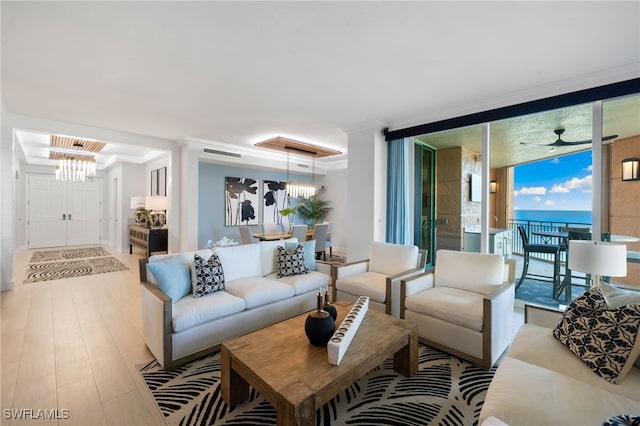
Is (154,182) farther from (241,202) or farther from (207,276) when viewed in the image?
(207,276)

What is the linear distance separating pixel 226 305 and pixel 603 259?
313cm

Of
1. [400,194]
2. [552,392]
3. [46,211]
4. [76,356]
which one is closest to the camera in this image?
[552,392]

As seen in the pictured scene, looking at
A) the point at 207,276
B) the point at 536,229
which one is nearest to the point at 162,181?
the point at 207,276

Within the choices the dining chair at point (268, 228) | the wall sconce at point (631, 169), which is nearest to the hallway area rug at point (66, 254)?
the dining chair at point (268, 228)

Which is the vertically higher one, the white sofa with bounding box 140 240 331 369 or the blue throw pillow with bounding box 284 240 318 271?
the blue throw pillow with bounding box 284 240 318 271

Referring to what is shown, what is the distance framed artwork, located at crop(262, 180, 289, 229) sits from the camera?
315 inches

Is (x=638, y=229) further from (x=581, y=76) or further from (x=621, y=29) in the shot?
(x=621, y=29)

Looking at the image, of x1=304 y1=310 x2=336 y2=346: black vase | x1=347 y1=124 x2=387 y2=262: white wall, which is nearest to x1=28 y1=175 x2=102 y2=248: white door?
x1=347 y1=124 x2=387 y2=262: white wall

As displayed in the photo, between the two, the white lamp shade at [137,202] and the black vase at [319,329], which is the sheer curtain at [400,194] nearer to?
the black vase at [319,329]

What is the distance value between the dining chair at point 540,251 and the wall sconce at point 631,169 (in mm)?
969

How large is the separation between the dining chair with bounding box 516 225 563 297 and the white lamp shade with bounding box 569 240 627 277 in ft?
4.57

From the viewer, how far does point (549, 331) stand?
1963 millimetres

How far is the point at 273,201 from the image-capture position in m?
8.19

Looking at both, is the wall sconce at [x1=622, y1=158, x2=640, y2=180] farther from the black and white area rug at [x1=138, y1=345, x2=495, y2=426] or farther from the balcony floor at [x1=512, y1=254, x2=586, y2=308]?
the black and white area rug at [x1=138, y1=345, x2=495, y2=426]
